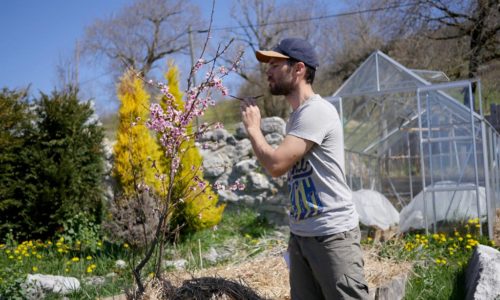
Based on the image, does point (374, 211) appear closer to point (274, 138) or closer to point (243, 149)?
point (274, 138)

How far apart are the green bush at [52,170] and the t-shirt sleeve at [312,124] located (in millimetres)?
5568

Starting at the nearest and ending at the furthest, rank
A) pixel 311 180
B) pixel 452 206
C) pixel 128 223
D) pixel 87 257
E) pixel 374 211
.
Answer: pixel 311 180 < pixel 87 257 < pixel 128 223 < pixel 452 206 < pixel 374 211

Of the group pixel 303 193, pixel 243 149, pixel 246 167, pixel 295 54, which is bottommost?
pixel 246 167

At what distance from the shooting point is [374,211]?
22.6ft

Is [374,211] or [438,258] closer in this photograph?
[438,258]

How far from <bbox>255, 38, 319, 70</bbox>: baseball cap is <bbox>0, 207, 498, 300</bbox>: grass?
5.79ft

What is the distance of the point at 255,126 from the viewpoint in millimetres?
2398

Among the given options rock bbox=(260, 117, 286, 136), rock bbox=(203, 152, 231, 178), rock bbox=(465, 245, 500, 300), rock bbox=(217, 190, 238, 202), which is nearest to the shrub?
rock bbox=(217, 190, 238, 202)

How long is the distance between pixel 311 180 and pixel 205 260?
136 inches

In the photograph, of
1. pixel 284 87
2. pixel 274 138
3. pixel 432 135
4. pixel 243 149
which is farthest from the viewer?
pixel 243 149

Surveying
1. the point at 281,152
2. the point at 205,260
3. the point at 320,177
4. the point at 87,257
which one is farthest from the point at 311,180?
the point at 87,257

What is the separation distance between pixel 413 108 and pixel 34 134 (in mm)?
5711

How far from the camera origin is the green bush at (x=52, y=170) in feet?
23.0

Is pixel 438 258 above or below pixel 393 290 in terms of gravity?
below
